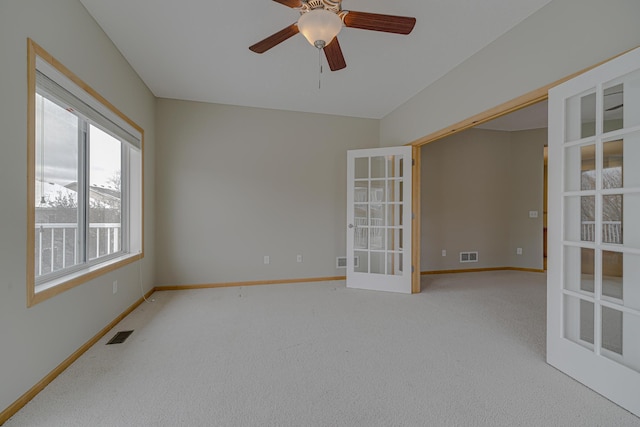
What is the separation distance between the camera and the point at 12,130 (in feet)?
4.68

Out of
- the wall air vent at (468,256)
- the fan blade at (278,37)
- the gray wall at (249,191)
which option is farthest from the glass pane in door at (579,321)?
the wall air vent at (468,256)

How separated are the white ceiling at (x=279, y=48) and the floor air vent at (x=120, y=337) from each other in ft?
8.32

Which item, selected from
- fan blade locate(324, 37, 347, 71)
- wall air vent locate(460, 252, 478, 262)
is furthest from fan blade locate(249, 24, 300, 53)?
wall air vent locate(460, 252, 478, 262)

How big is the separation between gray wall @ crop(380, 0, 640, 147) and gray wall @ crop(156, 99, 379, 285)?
5.34ft

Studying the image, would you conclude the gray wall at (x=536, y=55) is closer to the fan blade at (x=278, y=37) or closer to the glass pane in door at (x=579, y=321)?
the glass pane in door at (x=579, y=321)

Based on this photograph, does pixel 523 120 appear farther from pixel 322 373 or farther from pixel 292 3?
pixel 322 373

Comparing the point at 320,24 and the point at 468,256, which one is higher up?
the point at 320,24

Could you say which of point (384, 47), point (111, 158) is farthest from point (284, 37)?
point (111, 158)

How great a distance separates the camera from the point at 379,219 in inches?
152

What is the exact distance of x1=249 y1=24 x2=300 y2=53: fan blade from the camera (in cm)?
177

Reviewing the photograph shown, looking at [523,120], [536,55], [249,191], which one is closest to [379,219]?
[249,191]

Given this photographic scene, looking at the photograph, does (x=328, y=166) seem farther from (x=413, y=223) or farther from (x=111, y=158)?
(x=111, y=158)

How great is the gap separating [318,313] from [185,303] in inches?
61.2

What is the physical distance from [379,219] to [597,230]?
2361 mm
